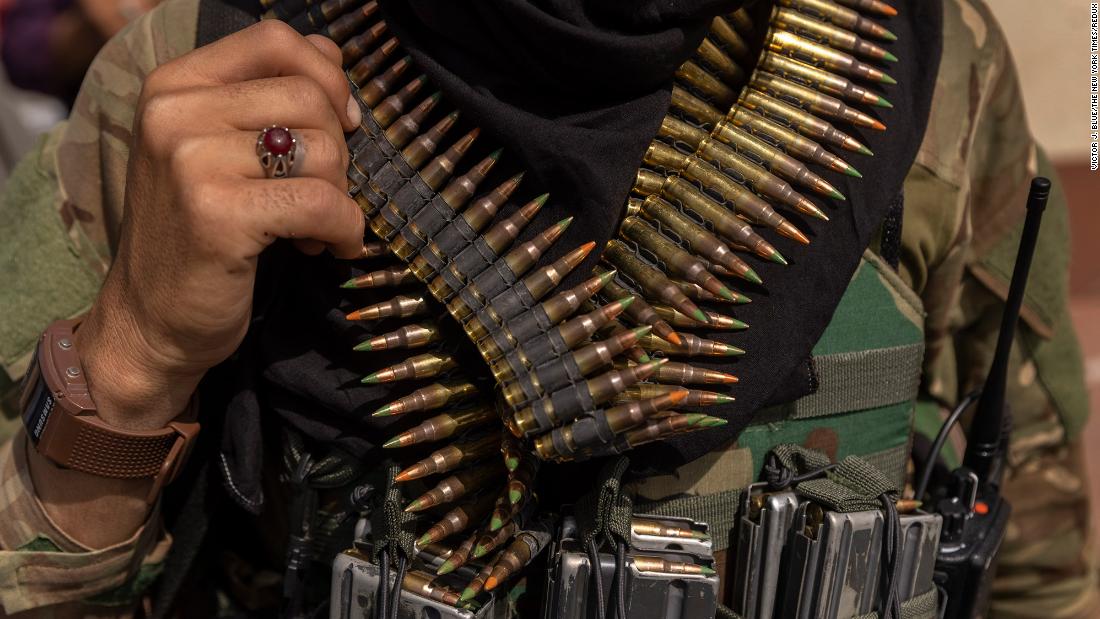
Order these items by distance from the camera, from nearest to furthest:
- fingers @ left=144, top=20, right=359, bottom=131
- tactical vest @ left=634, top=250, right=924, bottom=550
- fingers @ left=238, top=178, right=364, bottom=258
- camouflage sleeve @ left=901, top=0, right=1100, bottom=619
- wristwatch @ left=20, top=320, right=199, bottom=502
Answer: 1. fingers @ left=238, top=178, right=364, bottom=258
2. fingers @ left=144, top=20, right=359, bottom=131
3. wristwatch @ left=20, top=320, right=199, bottom=502
4. tactical vest @ left=634, top=250, right=924, bottom=550
5. camouflage sleeve @ left=901, top=0, right=1100, bottom=619

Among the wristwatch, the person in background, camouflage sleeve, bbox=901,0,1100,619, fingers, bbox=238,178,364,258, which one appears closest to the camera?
fingers, bbox=238,178,364,258

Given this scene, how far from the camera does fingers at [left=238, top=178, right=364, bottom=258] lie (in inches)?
59.9

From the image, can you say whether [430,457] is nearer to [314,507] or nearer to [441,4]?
[314,507]

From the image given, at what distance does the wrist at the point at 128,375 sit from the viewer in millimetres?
1715

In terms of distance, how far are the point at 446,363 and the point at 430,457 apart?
17cm

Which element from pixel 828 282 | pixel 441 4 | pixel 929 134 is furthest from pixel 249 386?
pixel 929 134

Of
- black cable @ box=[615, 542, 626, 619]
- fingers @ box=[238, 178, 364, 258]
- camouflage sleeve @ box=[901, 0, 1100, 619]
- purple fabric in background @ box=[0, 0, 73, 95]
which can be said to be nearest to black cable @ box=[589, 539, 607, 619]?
black cable @ box=[615, 542, 626, 619]

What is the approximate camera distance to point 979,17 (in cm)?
216

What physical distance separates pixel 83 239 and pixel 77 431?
0.45m

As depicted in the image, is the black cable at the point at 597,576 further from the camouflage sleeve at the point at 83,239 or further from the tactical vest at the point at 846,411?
the camouflage sleeve at the point at 83,239

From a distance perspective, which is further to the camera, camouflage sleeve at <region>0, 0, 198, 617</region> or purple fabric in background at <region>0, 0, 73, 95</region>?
purple fabric in background at <region>0, 0, 73, 95</region>

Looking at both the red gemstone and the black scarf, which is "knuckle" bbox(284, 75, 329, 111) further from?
the black scarf

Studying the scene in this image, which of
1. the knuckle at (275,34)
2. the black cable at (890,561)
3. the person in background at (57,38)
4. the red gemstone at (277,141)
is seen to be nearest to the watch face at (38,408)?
the red gemstone at (277,141)

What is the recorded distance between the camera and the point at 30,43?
5.85m
